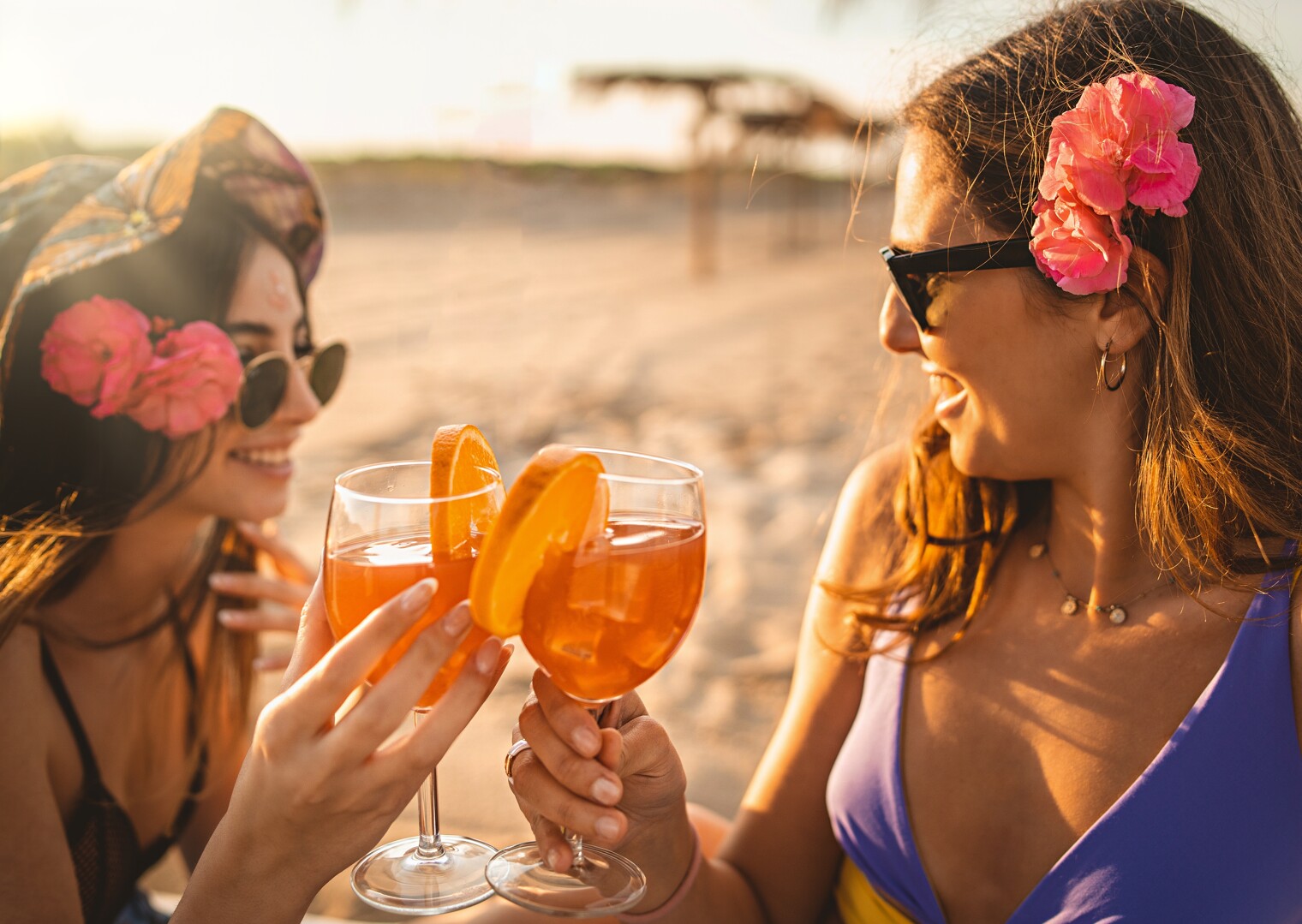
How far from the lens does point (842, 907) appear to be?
2.07 metres

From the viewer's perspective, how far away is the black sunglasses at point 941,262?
1777 millimetres

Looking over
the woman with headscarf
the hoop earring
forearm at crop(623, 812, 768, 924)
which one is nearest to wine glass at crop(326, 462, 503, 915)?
forearm at crop(623, 812, 768, 924)

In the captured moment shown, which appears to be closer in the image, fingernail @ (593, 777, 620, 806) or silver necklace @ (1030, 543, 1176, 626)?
fingernail @ (593, 777, 620, 806)

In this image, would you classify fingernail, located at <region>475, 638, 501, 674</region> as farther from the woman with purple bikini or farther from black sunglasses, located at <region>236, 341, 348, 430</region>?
black sunglasses, located at <region>236, 341, 348, 430</region>

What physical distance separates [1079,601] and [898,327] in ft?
2.00

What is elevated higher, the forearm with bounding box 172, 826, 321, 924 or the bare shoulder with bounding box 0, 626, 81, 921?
the forearm with bounding box 172, 826, 321, 924

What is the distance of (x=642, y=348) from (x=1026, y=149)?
10764mm

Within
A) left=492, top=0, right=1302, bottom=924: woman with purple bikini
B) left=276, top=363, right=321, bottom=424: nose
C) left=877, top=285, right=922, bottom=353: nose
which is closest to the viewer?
left=492, top=0, right=1302, bottom=924: woman with purple bikini

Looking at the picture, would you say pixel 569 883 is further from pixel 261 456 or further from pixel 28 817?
pixel 261 456

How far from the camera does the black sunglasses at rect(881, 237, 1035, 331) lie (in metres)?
1.78

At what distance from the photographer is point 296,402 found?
235 cm

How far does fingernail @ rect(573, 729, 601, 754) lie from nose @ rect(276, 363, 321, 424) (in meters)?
1.26

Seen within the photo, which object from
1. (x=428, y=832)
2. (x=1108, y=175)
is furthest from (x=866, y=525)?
(x=428, y=832)

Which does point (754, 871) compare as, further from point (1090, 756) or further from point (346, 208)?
point (346, 208)
